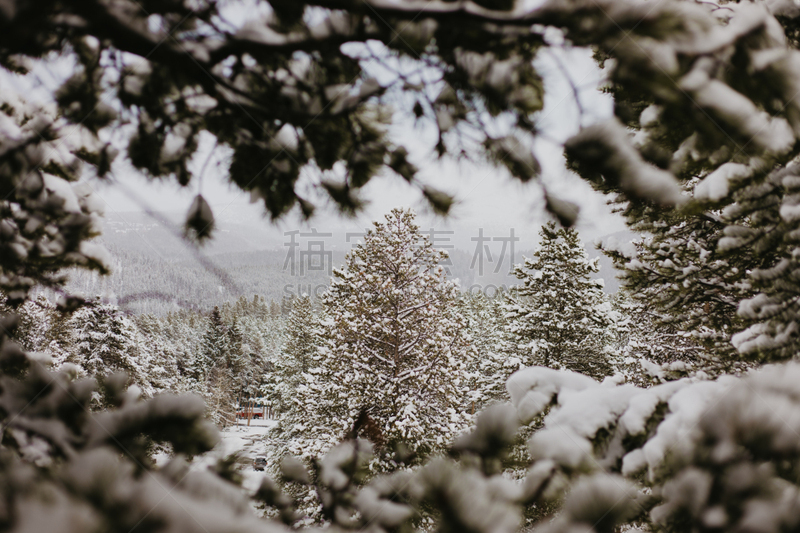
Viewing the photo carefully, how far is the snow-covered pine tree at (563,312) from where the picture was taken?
41.8ft

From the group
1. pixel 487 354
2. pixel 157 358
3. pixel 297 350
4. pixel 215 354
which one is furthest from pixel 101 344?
pixel 215 354

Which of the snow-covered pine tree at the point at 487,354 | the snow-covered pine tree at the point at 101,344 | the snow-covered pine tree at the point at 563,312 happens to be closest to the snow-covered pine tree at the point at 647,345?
the snow-covered pine tree at the point at 563,312

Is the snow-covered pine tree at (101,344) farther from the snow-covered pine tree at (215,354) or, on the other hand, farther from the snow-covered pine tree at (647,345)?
the snow-covered pine tree at (215,354)

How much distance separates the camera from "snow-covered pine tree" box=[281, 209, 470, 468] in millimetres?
10141

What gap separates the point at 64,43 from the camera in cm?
167

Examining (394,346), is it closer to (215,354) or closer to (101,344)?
(101,344)

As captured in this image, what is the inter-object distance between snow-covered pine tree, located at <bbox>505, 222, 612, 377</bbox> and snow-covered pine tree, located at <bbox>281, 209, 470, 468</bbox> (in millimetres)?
3494

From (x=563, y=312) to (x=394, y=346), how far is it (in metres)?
6.47

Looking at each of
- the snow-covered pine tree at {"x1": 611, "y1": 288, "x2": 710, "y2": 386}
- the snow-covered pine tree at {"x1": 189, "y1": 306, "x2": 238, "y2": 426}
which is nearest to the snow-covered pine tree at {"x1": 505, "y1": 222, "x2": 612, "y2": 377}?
the snow-covered pine tree at {"x1": 611, "y1": 288, "x2": 710, "y2": 386}

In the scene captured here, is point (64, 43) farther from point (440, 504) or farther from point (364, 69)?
point (440, 504)

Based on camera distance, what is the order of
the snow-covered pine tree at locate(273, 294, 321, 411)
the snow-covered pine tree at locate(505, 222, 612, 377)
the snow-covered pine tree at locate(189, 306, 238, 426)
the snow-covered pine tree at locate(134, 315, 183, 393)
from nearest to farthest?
the snow-covered pine tree at locate(505, 222, 612, 377), the snow-covered pine tree at locate(134, 315, 183, 393), the snow-covered pine tree at locate(273, 294, 321, 411), the snow-covered pine tree at locate(189, 306, 238, 426)

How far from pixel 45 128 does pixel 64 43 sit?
2.12 feet

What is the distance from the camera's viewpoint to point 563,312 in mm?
13000

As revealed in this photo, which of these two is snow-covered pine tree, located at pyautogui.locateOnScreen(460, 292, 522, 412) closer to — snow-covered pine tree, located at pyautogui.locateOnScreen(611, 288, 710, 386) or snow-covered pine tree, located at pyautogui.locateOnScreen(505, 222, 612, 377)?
snow-covered pine tree, located at pyautogui.locateOnScreen(505, 222, 612, 377)
